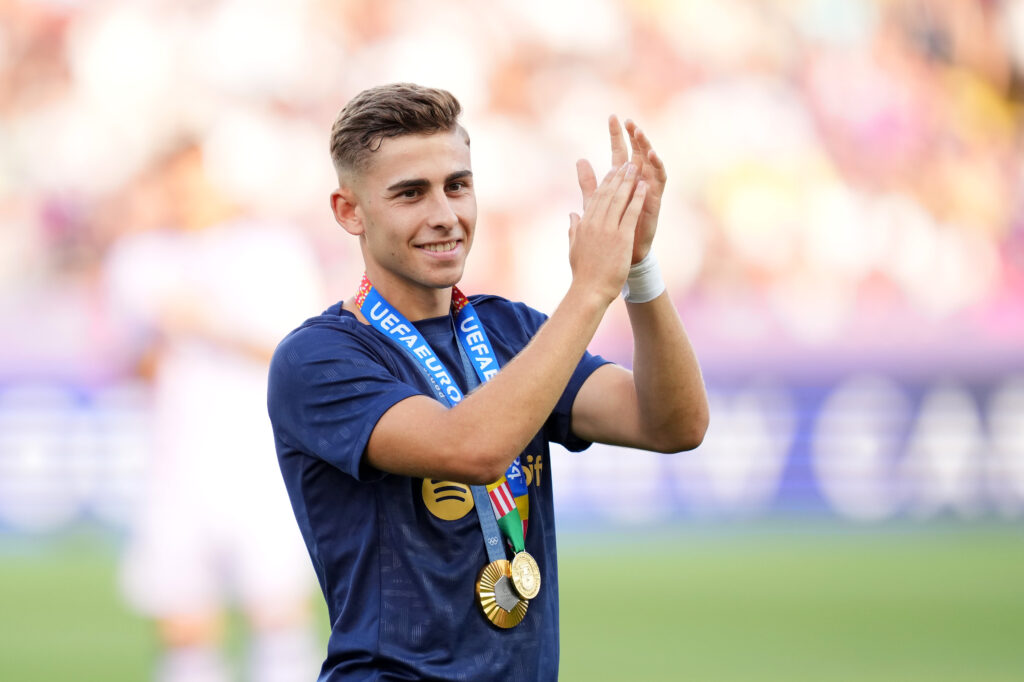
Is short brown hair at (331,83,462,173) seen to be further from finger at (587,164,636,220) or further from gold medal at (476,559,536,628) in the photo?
gold medal at (476,559,536,628)

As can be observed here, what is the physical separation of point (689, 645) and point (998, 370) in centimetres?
503

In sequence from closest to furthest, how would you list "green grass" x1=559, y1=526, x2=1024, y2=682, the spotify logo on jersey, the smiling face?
the spotify logo on jersey
the smiling face
"green grass" x1=559, y1=526, x2=1024, y2=682

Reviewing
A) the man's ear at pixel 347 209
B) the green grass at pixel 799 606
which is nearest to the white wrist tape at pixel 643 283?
the man's ear at pixel 347 209

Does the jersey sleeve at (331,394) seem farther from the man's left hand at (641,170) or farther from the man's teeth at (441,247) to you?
the man's left hand at (641,170)

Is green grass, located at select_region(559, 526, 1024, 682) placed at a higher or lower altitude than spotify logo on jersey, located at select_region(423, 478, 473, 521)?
higher

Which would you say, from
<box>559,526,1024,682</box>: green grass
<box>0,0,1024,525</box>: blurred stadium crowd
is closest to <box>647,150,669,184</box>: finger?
<box>559,526,1024,682</box>: green grass

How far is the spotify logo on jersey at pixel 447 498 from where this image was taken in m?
2.34

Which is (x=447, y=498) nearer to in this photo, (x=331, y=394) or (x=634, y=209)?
(x=331, y=394)

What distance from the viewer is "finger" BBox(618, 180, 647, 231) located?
2.28 metres

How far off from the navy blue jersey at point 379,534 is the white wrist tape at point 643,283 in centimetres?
39

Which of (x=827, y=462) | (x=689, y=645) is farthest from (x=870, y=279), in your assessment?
(x=689, y=645)

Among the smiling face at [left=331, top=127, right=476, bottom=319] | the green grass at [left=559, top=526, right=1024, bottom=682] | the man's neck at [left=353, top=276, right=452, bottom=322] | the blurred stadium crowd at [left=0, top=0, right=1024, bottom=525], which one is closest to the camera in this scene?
the smiling face at [left=331, top=127, right=476, bottom=319]

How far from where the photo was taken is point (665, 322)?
250 cm

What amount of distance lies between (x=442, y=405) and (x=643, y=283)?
0.48 m
